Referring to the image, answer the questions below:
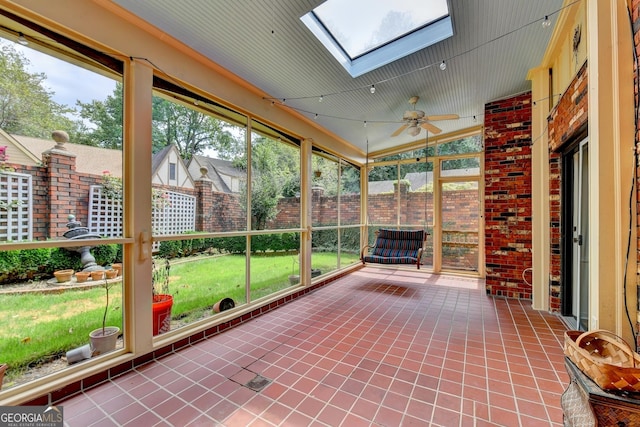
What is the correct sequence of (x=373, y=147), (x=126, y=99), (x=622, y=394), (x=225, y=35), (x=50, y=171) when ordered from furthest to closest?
(x=373, y=147)
(x=225, y=35)
(x=126, y=99)
(x=50, y=171)
(x=622, y=394)

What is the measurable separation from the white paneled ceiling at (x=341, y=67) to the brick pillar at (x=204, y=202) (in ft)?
4.00

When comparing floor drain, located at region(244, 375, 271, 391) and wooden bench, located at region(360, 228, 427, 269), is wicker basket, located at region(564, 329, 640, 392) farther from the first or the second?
wooden bench, located at region(360, 228, 427, 269)

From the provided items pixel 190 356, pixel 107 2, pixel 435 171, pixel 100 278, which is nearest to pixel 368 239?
pixel 435 171

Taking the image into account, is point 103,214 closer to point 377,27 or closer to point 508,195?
point 377,27

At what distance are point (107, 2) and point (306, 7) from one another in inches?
57.4

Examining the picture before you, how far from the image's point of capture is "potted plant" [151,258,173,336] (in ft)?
8.04

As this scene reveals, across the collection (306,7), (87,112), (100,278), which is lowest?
(100,278)

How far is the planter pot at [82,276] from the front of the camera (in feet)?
6.68

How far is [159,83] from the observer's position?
2.43 meters

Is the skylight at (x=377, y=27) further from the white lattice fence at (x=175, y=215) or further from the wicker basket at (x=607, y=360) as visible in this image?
the wicker basket at (x=607, y=360)

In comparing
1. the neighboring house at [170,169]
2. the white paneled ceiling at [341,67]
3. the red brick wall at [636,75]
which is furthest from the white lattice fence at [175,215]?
the red brick wall at [636,75]

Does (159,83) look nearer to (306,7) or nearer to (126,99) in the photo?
(126,99)

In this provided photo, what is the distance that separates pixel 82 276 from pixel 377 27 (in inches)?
137

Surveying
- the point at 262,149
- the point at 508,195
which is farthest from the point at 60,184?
the point at 508,195
